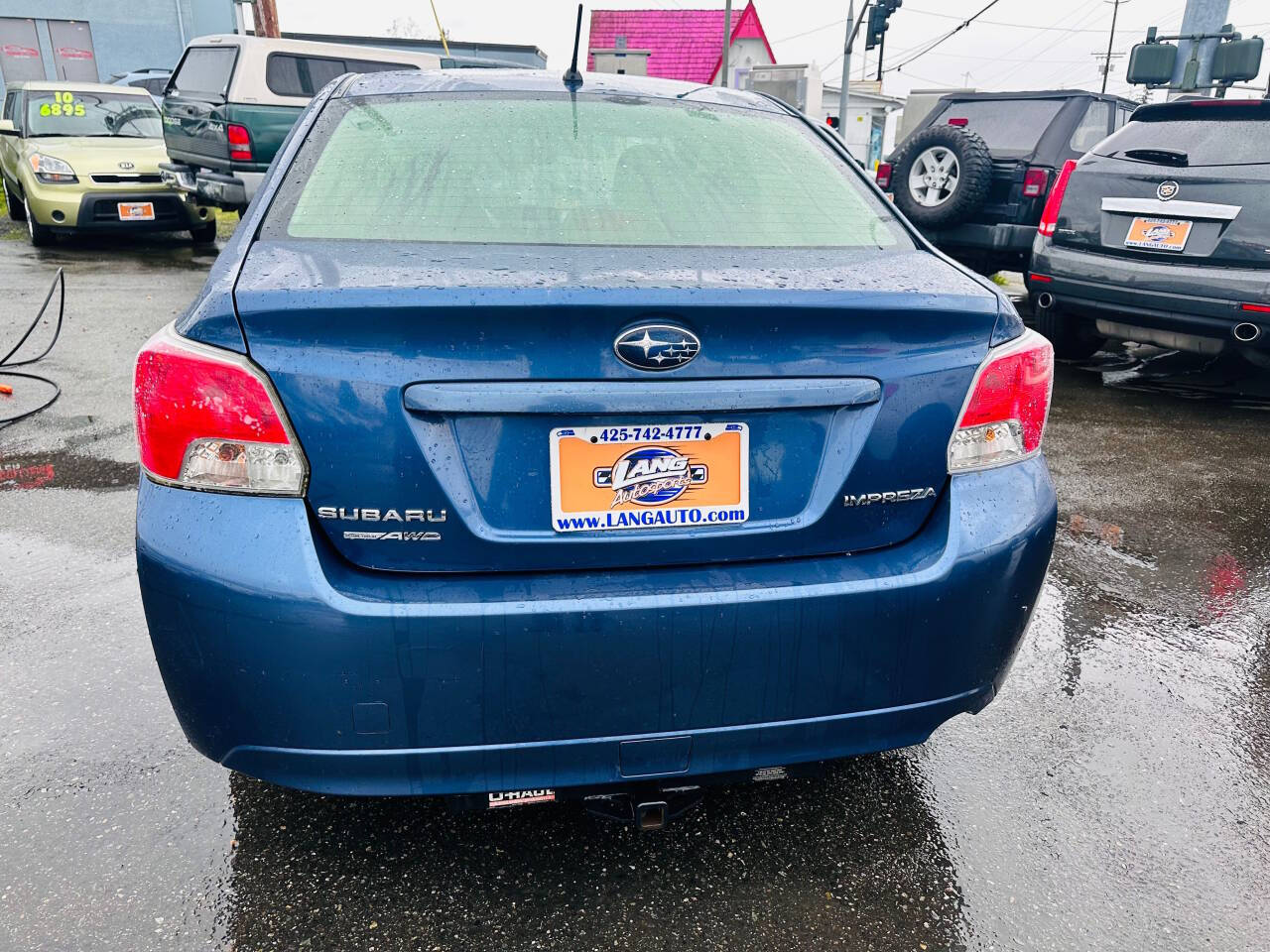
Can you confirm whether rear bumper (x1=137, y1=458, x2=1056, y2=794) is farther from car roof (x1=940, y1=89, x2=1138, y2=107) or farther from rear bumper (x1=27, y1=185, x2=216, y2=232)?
rear bumper (x1=27, y1=185, x2=216, y2=232)

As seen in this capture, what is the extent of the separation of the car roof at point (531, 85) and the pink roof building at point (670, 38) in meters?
34.2

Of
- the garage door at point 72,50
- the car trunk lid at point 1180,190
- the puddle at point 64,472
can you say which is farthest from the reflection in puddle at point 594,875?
the garage door at point 72,50

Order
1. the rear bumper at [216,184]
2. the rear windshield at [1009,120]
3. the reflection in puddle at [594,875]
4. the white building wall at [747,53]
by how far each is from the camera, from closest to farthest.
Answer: the reflection in puddle at [594,875] → the rear windshield at [1009,120] → the rear bumper at [216,184] → the white building wall at [747,53]

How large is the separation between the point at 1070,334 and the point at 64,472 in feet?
20.1

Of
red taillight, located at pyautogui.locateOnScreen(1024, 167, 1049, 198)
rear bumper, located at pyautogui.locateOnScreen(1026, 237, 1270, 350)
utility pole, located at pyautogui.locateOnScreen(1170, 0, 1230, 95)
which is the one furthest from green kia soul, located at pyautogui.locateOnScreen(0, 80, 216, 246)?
utility pole, located at pyautogui.locateOnScreen(1170, 0, 1230, 95)

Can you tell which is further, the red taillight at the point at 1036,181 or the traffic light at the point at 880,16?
the traffic light at the point at 880,16

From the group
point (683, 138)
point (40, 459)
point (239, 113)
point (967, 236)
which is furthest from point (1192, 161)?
point (239, 113)

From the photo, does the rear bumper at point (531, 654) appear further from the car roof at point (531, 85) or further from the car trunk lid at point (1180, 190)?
the car trunk lid at point (1180, 190)

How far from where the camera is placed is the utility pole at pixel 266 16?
16.8 meters

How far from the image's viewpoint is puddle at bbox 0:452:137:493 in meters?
4.14

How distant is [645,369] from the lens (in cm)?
164

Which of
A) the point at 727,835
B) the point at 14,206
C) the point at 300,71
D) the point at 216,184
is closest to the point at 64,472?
the point at 727,835

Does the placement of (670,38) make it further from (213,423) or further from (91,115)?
(213,423)

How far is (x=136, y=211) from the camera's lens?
1020 cm
